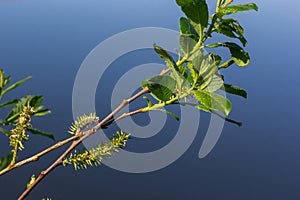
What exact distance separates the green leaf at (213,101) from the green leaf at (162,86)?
31mm

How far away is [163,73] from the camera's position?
446mm

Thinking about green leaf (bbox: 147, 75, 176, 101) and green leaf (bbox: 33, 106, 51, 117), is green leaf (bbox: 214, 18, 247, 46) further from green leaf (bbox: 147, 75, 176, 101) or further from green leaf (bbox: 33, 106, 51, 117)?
green leaf (bbox: 33, 106, 51, 117)

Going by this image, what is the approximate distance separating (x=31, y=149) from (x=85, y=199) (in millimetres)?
2749

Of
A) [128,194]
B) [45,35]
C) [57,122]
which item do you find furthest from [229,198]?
[45,35]

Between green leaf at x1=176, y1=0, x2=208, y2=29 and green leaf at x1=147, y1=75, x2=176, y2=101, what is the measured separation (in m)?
0.08

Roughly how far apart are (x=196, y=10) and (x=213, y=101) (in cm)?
11

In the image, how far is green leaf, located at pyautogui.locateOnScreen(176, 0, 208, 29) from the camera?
1.44 ft

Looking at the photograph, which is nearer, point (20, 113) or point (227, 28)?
point (20, 113)

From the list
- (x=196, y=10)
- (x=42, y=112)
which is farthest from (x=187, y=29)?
(x=42, y=112)

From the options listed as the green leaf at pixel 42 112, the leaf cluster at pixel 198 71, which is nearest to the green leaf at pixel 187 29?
the leaf cluster at pixel 198 71

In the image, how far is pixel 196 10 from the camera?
0.45m

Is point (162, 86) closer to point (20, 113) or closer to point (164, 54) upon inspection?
point (164, 54)

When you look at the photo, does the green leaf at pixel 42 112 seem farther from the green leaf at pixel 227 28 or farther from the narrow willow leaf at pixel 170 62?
the green leaf at pixel 227 28

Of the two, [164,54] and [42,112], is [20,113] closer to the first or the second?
[42,112]
